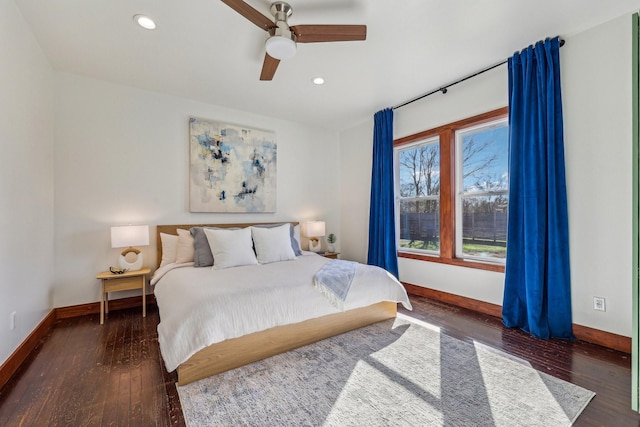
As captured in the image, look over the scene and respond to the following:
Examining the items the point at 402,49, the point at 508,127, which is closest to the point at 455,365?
the point at 508,127

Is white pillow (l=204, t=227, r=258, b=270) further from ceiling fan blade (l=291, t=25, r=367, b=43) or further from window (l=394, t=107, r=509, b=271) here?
window (l=394, t=107, r=509, b=271)

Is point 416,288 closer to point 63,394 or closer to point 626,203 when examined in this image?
point 626,203

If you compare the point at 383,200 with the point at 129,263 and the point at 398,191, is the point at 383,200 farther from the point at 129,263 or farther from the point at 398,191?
the point at 129,263

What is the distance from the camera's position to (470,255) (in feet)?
11.4

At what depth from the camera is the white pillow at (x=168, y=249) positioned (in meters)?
3.43

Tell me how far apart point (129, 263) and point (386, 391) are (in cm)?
308

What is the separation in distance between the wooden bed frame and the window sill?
3.72 feet

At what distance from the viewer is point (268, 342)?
220 cm

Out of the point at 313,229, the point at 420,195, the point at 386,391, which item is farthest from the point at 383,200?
the point at 386,391

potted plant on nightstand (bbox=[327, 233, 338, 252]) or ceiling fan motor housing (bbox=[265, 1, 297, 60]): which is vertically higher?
ceiling fan motor housing (bbox=[265, 1, 297, 60])

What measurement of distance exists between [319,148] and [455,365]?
396 centimetres

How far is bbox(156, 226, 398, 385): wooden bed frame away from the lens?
192cm

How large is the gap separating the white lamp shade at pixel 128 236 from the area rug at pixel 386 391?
1.94m

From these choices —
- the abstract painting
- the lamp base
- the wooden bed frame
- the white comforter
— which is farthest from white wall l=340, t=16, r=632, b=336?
the lamp base
